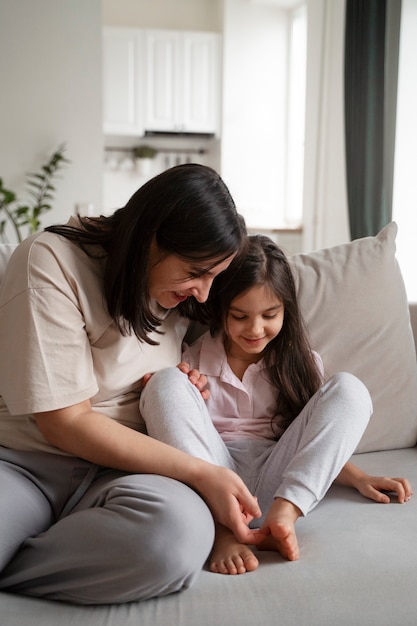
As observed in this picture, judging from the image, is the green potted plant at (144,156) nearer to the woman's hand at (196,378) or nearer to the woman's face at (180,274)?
the woman's hand at (196,378)

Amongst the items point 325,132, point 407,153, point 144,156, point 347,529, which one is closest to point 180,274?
point 347,529

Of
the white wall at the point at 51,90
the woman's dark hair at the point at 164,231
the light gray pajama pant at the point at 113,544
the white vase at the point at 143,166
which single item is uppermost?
the white wall at the point at 51,90

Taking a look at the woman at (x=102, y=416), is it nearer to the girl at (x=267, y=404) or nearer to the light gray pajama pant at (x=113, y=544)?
the light gray pajama pant at (x=113, y=544)

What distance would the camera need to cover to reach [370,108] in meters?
4.30

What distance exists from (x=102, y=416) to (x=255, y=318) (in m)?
0.45

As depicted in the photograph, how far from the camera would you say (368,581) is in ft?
3.67

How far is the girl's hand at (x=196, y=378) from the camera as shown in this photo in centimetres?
156

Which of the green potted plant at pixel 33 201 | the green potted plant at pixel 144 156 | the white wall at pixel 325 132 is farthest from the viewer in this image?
the green potted plant at pixel 144 156

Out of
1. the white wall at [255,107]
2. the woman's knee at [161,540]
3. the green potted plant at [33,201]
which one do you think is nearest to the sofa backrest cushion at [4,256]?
the woman's knee at [161,540]

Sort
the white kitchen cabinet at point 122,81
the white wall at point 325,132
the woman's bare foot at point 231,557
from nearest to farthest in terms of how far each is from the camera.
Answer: the woman's bare foot at point 231,557, the white wall at point 325,132, the white kitchen cabinet at point 122,81

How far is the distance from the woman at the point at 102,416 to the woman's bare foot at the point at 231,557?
0.09ft

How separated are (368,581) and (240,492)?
247 mm

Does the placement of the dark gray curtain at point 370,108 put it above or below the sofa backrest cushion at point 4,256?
above

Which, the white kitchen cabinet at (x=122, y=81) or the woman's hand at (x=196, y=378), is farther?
the white kitchen cabinet at (x=122, y=81)
